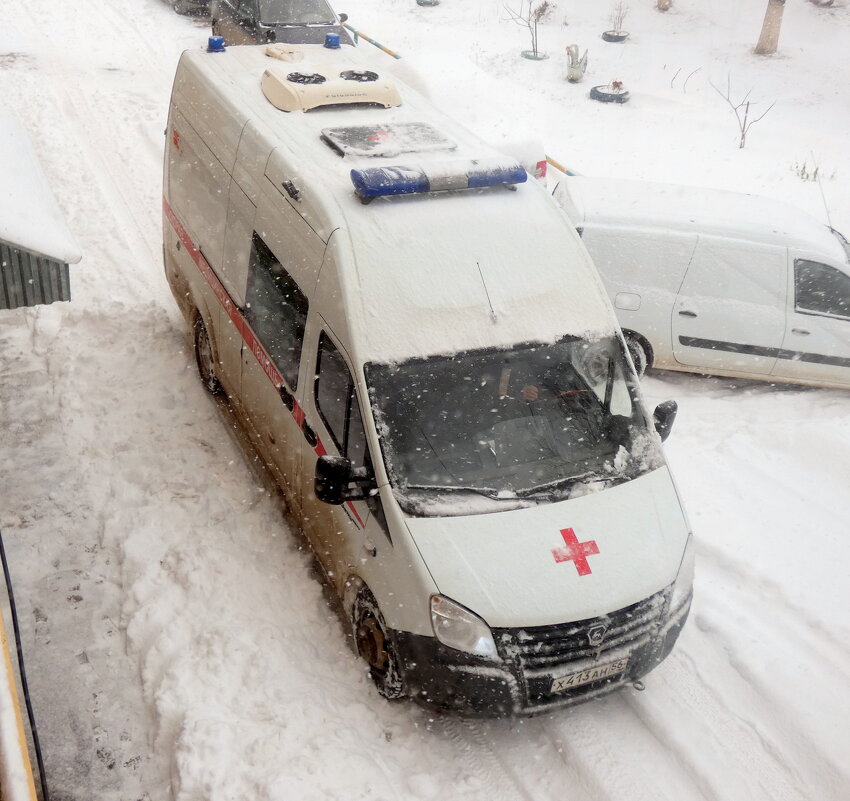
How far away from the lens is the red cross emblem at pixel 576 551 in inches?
179

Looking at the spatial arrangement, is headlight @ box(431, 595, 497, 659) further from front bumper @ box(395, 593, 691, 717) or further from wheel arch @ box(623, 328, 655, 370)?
wheel arch @ box(623, 328, 655, 370)

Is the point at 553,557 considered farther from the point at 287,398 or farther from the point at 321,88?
the point at 321,88

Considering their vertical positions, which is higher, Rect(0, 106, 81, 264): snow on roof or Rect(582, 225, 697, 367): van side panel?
Rect(0, 106, 81, 264): snow on roof

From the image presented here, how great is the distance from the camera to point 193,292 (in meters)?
7.63

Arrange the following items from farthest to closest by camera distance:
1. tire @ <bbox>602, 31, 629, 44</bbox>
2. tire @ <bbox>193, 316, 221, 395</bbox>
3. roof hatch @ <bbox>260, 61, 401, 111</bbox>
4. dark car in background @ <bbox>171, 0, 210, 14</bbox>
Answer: tire @ <bbox>602, 31, 629, 44</bbox>
dark car in background @ <bbox>171, 0, 210, 14</bbox>
tire @ <bbox>193, 316, 221, 395</bbox>
roof hatch @ <bbox>260, 61, 401, 111</bbox>

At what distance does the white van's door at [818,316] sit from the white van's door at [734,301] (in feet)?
0.35

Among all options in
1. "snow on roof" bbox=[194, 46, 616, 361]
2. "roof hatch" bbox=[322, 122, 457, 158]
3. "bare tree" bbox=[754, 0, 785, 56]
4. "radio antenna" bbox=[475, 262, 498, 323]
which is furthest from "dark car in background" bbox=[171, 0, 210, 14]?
"radio antenna" bbox=[475, 262, 498, 323]

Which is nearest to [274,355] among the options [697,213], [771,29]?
[697,213]

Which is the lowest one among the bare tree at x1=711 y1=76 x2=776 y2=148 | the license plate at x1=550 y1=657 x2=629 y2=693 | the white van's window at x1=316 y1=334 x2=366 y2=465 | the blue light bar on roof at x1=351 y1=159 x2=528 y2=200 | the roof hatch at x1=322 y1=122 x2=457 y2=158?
the bare tree at x1=711 y1=76 x2=776 y2=148

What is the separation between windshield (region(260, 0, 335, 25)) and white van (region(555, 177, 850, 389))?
25.1 ft

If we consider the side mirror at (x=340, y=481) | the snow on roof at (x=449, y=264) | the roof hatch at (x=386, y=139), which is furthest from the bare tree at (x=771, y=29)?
the side mirror at (x=340, y=481)

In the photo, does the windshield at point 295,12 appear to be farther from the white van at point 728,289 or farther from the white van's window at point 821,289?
the white van's window at point 821,289

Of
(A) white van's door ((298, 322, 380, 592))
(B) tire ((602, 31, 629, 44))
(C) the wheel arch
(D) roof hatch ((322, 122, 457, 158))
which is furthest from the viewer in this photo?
(B) tire ((602, 31, 629, 44))

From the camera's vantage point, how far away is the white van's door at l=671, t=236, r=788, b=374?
801 centimetres
